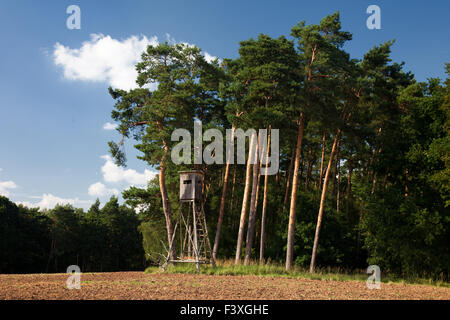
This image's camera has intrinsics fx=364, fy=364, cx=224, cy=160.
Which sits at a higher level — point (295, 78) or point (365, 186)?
point (295, 78)

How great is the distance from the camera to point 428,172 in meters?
20.5

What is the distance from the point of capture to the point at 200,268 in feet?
60.5

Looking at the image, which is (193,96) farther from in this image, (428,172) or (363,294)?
(363,294)

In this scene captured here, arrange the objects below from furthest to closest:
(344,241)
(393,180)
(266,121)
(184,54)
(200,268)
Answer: (344,241), (184,54), (393,180), (266,121), (200,268)

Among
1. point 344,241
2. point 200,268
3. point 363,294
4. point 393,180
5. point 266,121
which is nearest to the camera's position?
point 363,294

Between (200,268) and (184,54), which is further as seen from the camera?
(184,54)

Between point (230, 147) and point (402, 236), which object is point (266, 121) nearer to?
point (230, 147)

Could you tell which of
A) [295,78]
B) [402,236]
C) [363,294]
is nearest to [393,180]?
[402,236]

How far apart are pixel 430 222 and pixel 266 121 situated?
10297 millimetres

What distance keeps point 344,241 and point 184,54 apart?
18555 mm

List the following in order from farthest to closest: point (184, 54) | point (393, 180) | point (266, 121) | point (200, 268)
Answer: point (184, 54) → point (393, 180) → point (266, 121) → point (200, 268)

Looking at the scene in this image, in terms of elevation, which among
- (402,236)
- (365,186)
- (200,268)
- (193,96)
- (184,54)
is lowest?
(200,268)

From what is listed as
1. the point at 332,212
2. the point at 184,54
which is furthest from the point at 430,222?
the point at 184,54

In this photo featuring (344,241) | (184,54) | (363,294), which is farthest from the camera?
(344,241)
